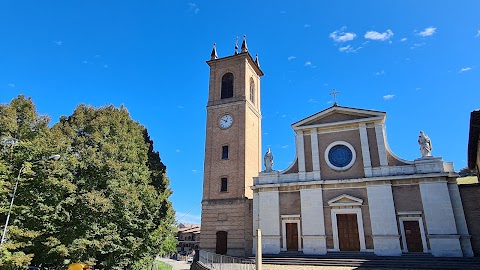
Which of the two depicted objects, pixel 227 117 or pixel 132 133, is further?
pixel 227 117

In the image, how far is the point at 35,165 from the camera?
1750 cm

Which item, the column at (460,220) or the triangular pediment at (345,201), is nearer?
the column at (460,220)

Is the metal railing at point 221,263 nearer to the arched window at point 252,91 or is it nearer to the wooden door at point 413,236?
the wooden door at point 413,236

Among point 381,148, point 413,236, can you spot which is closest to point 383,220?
point 413,236

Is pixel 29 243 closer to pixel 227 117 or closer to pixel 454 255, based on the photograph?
pixel 227 117

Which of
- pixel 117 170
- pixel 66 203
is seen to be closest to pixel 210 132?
pixel 117 170

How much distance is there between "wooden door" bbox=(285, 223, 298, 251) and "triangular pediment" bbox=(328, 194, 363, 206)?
335 cm

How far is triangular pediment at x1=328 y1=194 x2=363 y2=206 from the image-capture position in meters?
23.6

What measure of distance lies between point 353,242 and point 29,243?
20200 mm

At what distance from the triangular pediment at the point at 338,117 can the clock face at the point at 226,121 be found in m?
6.30

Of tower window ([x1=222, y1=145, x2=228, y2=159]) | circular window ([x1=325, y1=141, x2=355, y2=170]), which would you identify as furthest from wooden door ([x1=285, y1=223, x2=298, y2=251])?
tower window ([x1=222, y1=145, x2=228, y2=159])

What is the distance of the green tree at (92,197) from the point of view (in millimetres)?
17438

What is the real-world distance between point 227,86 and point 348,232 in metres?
17.8

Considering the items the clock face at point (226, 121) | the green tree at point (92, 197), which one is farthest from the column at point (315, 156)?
the green tree at point (92, 197)
